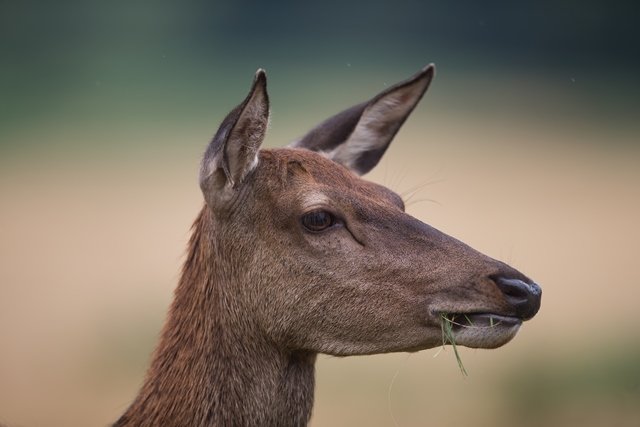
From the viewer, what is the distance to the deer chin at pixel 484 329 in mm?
6836

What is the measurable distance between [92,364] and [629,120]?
12.9 m

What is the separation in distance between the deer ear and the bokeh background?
49 cm

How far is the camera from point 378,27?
1107 inches

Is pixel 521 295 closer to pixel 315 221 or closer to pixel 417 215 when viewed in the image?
pixel 315 221

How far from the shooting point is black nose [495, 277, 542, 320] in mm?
6809

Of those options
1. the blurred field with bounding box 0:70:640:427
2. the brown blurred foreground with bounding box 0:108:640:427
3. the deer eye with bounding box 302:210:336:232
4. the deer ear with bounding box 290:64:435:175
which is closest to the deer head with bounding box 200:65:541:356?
the deer eye with bounding box 302:210:336:232

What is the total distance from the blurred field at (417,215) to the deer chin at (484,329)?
2008mm

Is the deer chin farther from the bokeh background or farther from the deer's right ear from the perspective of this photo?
the bokeh background

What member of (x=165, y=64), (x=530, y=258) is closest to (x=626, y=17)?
(x=165, y=64)

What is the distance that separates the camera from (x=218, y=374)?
7227 mm

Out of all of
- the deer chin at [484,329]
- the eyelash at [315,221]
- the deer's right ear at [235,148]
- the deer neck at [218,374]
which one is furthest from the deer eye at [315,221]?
the deer chin at [484,329]

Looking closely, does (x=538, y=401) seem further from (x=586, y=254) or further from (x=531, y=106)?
(x=531, y=106)

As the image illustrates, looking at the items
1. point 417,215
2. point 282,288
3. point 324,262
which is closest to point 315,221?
point 324,262

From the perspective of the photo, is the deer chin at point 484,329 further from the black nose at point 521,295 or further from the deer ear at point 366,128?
the deer ear at point 366,128
